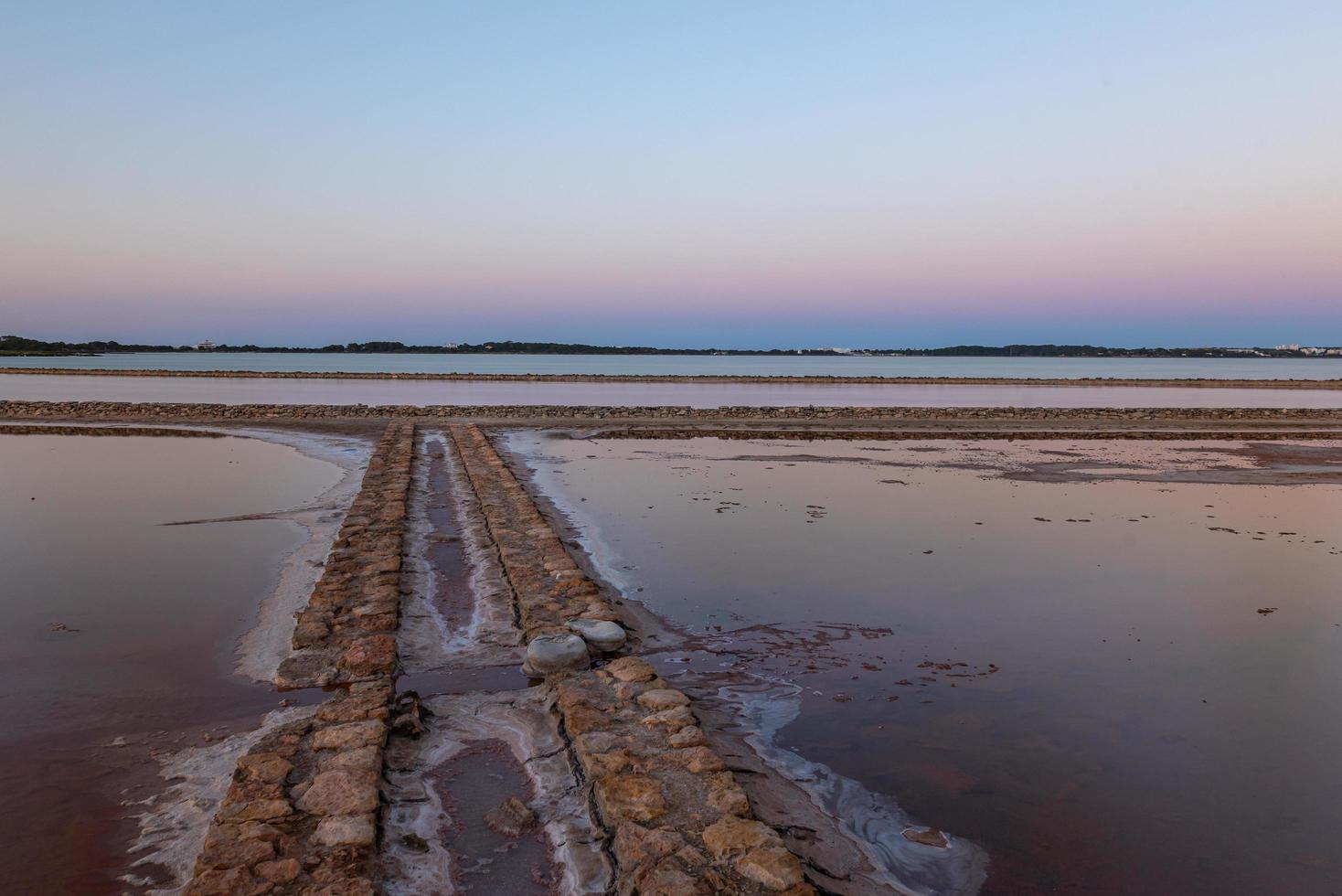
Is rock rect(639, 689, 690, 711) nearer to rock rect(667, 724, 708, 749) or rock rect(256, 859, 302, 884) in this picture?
rock rect(667, 724, 708, 749)

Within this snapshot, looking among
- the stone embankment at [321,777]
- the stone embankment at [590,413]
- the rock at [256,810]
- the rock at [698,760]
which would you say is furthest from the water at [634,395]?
the rock at [256,810]

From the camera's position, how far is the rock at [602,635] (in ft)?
19.2

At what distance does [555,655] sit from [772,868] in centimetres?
255

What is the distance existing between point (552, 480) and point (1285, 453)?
17232 millimetres

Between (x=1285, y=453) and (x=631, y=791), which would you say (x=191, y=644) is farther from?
(x=1285, y=453)

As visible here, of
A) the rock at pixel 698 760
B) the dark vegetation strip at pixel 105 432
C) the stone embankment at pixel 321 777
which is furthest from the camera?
the dark vegetation strip at pixel 105 432

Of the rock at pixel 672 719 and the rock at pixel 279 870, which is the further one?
the rock at pixel 672 719

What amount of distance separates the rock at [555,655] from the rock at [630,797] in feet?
5.08

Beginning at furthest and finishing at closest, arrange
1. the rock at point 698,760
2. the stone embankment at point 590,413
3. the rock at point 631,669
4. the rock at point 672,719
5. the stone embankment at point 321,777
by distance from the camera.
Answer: the stone embankment at point 590,413, the rock at point 631,669, the rock at point 672,719, the rock at point 698,760, the stone embankment at point 321,777

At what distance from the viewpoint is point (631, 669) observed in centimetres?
522

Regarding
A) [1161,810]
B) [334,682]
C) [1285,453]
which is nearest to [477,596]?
[334,682]

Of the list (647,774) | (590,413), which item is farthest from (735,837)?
(590,413)

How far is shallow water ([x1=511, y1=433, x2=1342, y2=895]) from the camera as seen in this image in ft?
12.2

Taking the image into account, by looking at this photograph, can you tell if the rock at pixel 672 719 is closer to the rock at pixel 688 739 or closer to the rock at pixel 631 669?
the rock at pixel 688 739
